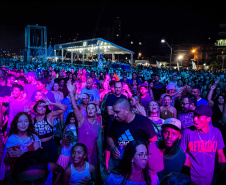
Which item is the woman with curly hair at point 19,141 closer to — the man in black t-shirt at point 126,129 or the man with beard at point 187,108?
the man in black t-shirt at point 126,129

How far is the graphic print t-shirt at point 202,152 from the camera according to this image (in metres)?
2.98

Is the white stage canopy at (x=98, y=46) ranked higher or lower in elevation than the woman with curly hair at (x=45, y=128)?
higher

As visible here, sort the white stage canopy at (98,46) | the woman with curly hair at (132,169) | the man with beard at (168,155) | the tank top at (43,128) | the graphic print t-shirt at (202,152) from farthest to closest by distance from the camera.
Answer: the white stage canopy at (98,46), the tank top at (43,128), the graphic print t-shirt at (202,152), the man with beard at (168,155), the woman with curly hair at (132,169)

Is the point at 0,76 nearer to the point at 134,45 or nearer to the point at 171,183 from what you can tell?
the point at 171,183

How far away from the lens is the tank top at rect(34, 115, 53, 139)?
12.4 feet

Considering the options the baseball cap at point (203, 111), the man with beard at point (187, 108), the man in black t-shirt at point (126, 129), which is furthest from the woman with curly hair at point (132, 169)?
the man with beard at point (187, 108)

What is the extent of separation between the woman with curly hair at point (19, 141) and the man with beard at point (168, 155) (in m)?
1.75

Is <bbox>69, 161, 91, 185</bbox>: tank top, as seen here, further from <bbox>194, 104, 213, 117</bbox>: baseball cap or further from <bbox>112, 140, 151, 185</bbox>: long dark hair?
<bbox>194, 104, 213, 117</bbox>: baseball cap

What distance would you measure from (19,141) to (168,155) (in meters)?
2.11

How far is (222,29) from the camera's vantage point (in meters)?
59.9

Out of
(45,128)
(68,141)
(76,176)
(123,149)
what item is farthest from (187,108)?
(45,128)

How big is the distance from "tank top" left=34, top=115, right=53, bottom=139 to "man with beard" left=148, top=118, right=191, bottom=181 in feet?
6.44

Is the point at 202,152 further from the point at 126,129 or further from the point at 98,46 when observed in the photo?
the point at 98,46

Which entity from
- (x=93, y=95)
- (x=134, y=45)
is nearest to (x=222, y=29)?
(x=134, y=45)
